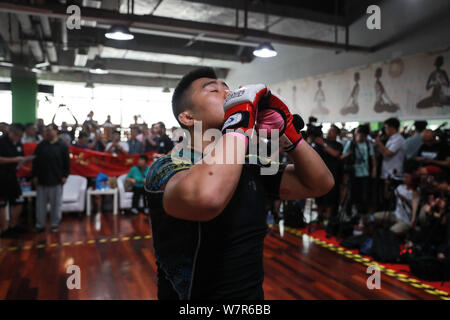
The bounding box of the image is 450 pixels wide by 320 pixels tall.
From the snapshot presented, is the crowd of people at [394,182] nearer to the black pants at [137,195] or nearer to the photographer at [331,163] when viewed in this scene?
the photographer at [331,163]

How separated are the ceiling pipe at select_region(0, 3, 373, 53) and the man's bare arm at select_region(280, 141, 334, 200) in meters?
5.48

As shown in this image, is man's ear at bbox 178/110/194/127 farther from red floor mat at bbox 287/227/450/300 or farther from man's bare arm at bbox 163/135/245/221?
red floor mat at bbox 287/227/450/300

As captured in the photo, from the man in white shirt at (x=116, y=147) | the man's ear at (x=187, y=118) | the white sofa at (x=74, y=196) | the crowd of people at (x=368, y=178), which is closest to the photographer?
the man's ear at (x=187, y=118)

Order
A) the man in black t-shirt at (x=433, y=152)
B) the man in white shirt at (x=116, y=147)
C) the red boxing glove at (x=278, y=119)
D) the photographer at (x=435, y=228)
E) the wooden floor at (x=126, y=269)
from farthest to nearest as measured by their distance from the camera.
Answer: the man in white shirt at (x=116, y=147) → the man in black t-shirt at (x=433, y=152) → the photographer at (x=435, y=228) → the wooden floor at (x=126, y=269) → the red boxing glove at (x=278, y=119)

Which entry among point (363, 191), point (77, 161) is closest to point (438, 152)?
point (363, 191)

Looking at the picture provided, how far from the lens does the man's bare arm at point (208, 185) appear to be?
930 millimetres

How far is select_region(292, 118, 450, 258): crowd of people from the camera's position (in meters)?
4.44

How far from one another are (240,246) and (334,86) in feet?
31.3

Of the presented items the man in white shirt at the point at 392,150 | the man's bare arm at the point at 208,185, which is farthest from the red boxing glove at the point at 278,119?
the man in white shirt at the point at 392,150

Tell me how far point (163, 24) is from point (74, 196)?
142 inches

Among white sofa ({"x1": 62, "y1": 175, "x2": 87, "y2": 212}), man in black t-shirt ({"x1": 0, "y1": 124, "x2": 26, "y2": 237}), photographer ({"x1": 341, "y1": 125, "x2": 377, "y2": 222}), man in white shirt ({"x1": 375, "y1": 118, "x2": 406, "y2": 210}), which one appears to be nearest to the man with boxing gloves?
man in black t-shirt ({"x1": 0, "y1": 124, "x2": 26, "y2": 237})

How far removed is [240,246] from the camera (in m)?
1.13

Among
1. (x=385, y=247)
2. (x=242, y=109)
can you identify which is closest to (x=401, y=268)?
(x=385, y=247)

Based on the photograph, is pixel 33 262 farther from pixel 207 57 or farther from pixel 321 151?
pixel 207 57
